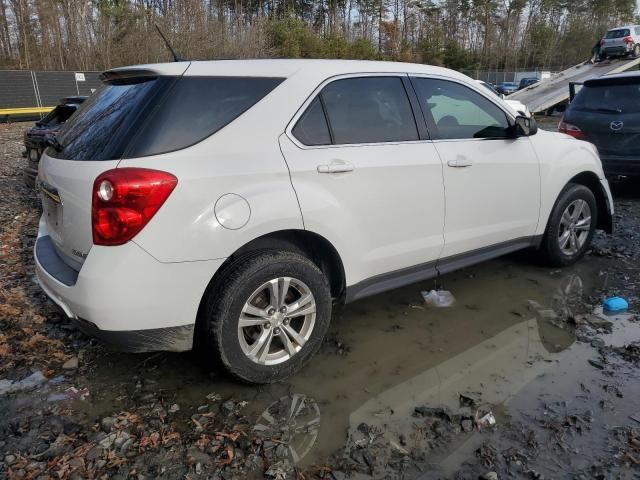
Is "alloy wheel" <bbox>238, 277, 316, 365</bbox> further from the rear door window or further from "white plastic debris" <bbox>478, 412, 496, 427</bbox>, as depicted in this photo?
the rear door window

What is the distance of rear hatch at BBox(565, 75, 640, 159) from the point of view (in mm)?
6906

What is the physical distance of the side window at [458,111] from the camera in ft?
12.0

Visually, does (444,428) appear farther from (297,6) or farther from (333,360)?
(297,6)

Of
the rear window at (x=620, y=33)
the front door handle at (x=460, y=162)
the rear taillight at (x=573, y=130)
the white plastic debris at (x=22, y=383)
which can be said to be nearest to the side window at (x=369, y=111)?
the front door handle at (x=460, y=162)

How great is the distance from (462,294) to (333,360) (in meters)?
1.50

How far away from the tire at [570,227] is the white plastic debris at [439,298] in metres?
1.08

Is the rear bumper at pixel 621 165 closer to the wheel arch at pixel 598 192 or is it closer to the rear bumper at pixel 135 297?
the wheel arch at pixel 598 192

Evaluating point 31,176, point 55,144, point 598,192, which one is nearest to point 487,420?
point 55,144

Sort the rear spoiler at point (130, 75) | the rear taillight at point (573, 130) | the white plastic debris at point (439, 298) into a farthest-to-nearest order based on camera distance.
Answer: the rear taillight at point (573, 130) < the white plastic debris at point (439, 298) < the rear spoiler at point (130, 75)

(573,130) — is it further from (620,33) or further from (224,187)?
(620,33)

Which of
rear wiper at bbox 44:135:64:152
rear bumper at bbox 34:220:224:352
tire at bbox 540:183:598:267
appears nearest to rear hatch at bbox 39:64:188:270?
rear wiper at bbox 44:135:64:152

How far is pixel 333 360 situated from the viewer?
10.9 ft

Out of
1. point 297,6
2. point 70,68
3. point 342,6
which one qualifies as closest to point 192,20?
point 70,68

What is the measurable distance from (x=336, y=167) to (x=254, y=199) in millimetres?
566
